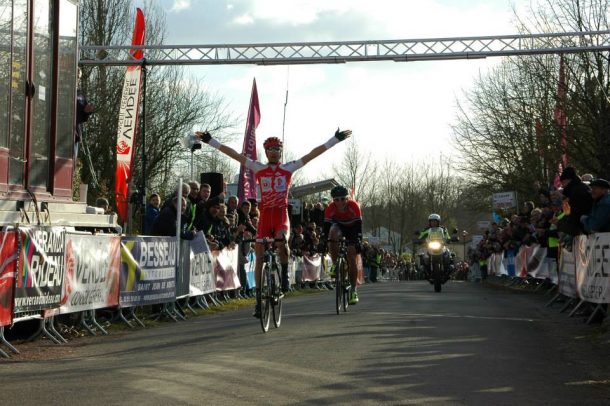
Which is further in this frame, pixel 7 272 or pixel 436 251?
pixel 436 251

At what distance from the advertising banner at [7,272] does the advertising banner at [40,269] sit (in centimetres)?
14

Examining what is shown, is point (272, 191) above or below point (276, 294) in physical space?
above

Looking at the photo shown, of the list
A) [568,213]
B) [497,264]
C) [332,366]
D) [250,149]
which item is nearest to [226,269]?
[568,213]

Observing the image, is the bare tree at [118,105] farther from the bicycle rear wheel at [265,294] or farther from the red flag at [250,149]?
the bicycle rear wheel at [265,294]

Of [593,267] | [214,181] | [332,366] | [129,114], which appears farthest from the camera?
[129,114]

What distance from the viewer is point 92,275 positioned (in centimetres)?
1291

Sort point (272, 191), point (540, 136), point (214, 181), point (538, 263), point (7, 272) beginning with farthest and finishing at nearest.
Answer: point (540, 136), point (214, 181), point (538, 263), point (272, 191), point (7, 272)

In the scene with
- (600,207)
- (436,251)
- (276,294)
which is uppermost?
(600,207)

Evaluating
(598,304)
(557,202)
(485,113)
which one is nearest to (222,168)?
(485,113)

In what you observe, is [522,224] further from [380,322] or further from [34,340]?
[34,340]

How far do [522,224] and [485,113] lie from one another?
21.7 m

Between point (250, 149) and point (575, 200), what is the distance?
19.4m

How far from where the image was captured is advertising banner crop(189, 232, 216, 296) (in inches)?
690

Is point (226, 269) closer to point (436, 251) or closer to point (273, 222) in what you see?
point (273, 222)
